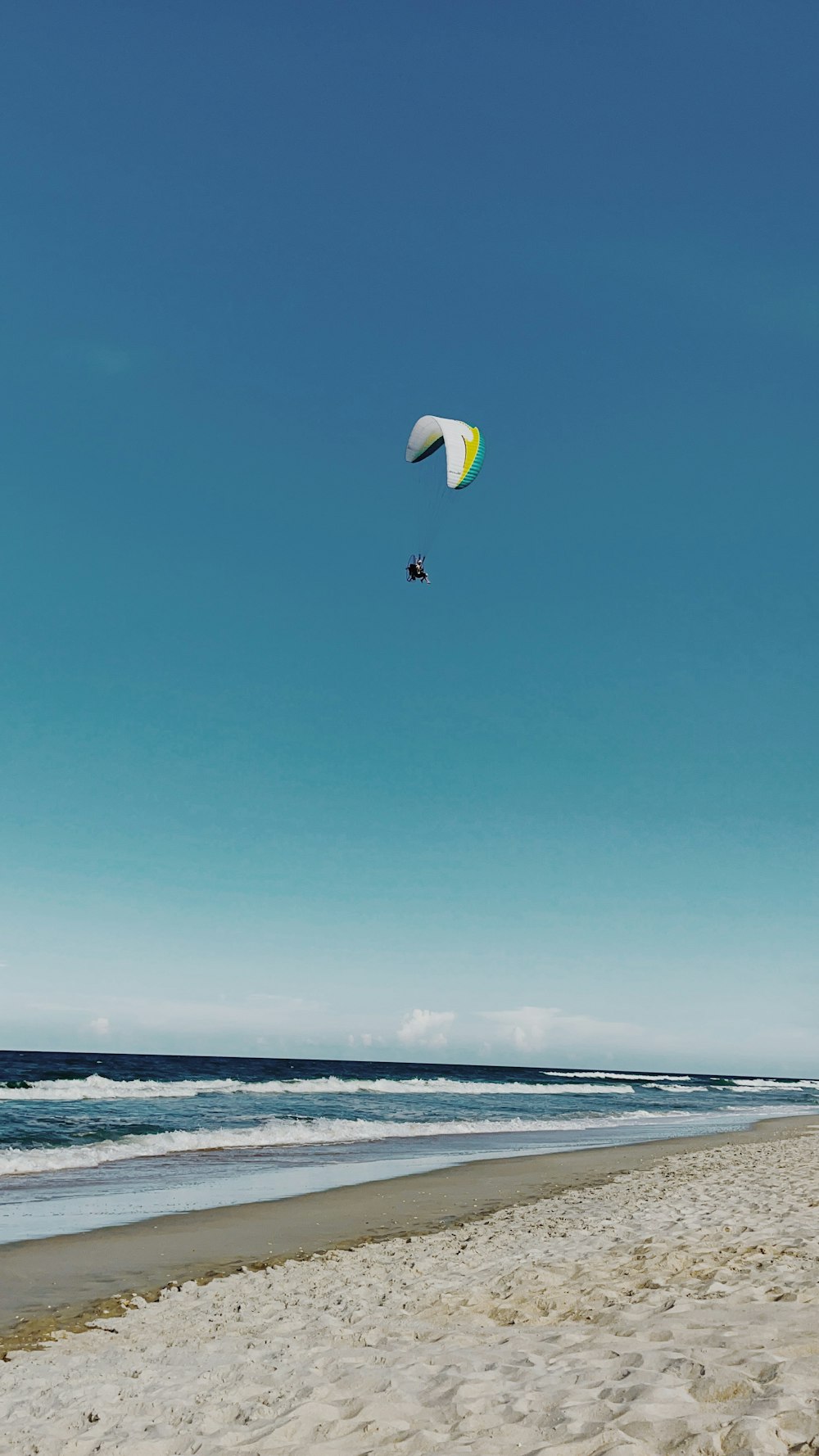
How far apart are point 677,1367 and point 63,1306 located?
20.0ft

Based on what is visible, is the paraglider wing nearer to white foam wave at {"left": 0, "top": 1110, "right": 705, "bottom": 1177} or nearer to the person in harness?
the person in harness

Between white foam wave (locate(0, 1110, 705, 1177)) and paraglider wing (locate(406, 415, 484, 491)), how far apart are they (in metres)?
17.0

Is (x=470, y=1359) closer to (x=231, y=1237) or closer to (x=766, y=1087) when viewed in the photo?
(x=231, y=1237)

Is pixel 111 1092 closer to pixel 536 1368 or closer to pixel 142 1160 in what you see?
pixel 142 1160

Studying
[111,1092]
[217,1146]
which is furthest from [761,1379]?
[111,1092]

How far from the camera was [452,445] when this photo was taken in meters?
23.1

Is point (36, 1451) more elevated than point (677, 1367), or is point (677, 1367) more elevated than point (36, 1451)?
point (677, 1367)

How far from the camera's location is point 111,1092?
1539 inches

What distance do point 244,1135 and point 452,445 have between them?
1862cm

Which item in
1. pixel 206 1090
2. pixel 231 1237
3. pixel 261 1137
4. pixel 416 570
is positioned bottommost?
pixel 231 1237

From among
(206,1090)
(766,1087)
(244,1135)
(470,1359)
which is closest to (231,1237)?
(470,1359)

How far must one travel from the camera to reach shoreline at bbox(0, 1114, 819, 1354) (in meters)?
8.63

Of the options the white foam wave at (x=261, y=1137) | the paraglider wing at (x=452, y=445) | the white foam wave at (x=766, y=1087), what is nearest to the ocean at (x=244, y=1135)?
the white foam wave at (x=261, y=1137)

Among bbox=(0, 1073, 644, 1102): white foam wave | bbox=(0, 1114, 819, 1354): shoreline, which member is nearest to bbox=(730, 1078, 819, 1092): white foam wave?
bbox=(0, 1073, 644, 1102): white foam wave
